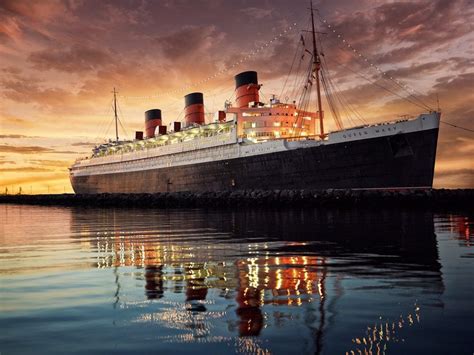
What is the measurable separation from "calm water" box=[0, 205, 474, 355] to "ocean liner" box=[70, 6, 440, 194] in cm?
2204

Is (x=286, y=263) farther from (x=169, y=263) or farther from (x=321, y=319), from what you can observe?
(x=321, y=319)

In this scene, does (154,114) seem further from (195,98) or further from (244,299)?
(244,299)

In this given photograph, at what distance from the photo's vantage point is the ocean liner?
35.2 metres

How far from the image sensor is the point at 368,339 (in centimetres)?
496

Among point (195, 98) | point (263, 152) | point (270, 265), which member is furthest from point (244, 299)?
point (195, 98)

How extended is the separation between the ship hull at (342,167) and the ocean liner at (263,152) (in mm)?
71

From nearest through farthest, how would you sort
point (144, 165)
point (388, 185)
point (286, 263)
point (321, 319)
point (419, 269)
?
point (321, 319) → point (419, 269) → point (286, 263) → point (388, 185) → point (144, 165)

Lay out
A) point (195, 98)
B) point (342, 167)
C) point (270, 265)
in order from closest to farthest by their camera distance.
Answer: point (270, 265) → point (342, 167) → point (195, 98)

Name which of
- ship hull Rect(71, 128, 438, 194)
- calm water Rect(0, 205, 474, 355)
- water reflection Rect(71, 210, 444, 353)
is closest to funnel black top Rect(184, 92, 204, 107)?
ship hull Rect(71, 128, 438, 194)

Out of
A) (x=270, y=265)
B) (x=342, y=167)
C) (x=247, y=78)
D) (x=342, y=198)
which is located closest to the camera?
(x=270, y=265)

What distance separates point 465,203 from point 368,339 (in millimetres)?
34472

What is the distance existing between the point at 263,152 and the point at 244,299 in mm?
37022

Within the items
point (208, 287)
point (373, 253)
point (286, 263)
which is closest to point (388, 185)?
point (373, 253)

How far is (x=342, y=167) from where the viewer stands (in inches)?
1470
